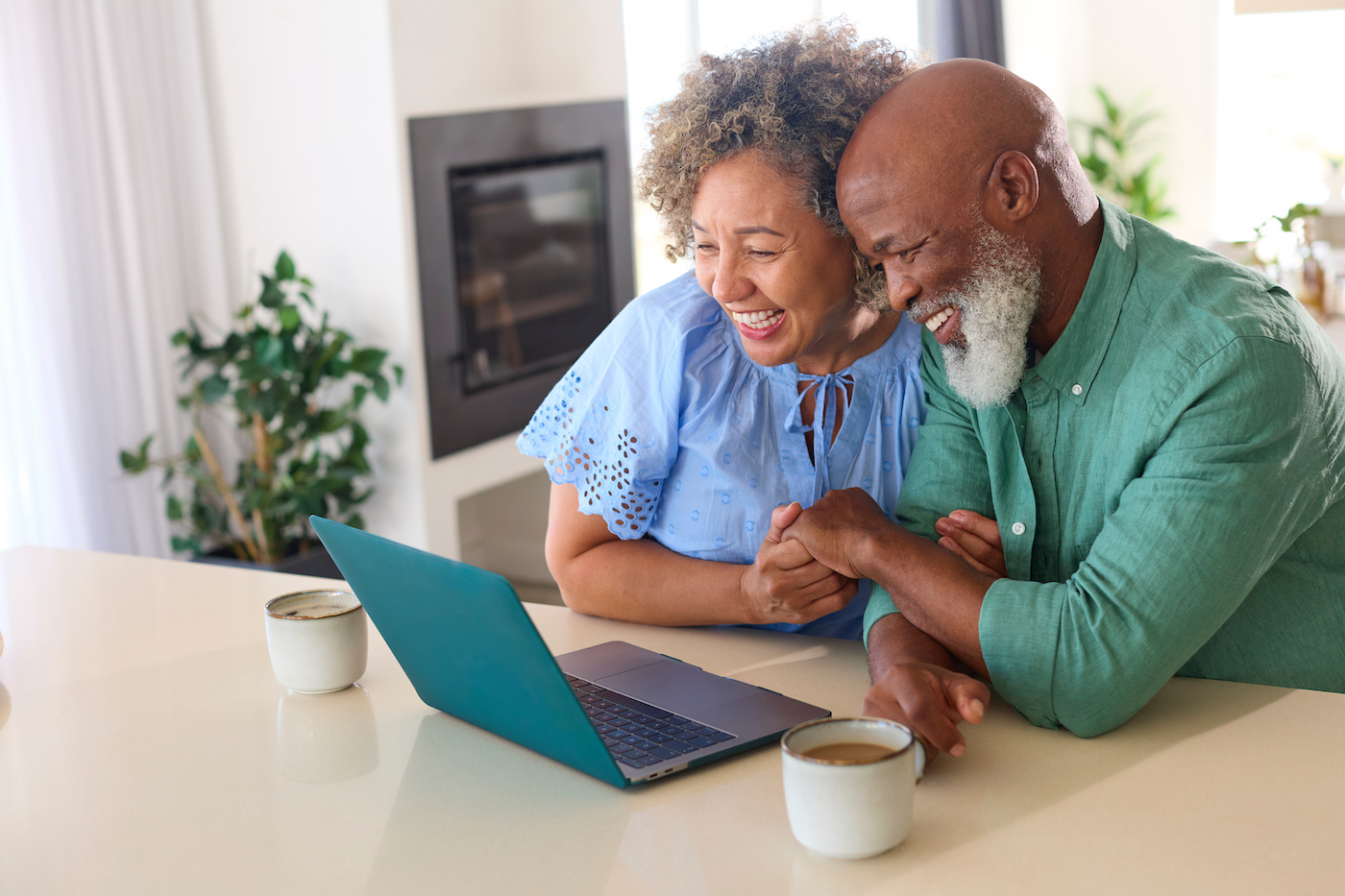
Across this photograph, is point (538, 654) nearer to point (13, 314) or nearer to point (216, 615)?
point (216, 615)

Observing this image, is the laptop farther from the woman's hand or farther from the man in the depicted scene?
the woman's hand

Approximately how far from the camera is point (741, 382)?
149 cm

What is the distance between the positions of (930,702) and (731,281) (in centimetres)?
57

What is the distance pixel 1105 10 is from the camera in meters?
6.07

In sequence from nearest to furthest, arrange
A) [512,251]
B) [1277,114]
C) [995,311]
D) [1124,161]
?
[995,311]
[512,251]
[1277,114]
[1124,161]

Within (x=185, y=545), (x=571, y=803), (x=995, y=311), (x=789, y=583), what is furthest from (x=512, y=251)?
(x=571, y=803)

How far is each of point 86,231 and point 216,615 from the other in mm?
1899

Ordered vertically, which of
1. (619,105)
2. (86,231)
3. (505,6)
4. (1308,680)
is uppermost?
(505,6)

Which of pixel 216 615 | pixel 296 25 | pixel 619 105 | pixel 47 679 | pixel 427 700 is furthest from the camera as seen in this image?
pixel 619 105

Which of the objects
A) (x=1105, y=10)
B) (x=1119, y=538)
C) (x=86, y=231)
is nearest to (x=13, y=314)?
(x=86, y=231)

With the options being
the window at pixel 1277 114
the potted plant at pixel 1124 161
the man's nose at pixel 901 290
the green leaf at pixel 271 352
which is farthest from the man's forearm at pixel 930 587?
the potted plant at pixel 1124 161

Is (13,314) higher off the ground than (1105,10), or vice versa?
(1105,10)

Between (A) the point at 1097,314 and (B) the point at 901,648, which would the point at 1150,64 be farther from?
(B) the point at 901,648

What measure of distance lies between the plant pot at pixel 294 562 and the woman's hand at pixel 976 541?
1999 millimetres
